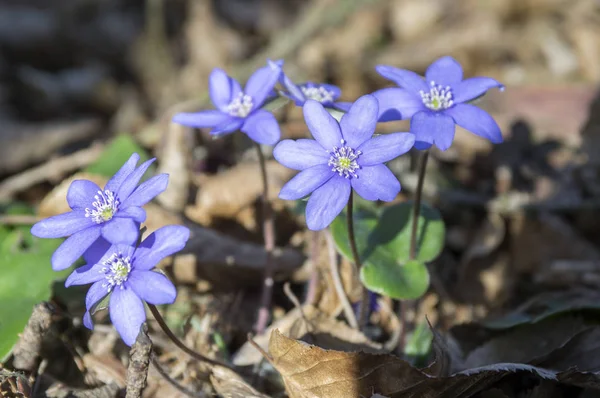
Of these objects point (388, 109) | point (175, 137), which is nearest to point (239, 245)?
point (175, 137)

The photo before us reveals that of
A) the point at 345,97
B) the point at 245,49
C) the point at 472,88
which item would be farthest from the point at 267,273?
the point at 245,49

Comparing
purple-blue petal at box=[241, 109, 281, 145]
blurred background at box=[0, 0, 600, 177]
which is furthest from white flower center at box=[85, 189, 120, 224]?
blurred background at box=[0, 0, 600, 177]

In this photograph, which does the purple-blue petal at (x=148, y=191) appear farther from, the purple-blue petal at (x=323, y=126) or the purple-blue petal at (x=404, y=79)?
the purple-blue petal at (x=404, y=79)

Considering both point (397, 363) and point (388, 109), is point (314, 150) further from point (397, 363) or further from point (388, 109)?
point (397, 363)

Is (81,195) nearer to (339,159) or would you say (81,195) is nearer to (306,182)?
(306,182)

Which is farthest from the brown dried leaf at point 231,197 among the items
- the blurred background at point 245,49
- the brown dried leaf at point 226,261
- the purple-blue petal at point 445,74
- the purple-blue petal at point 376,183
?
the blurred background at point 245,49
